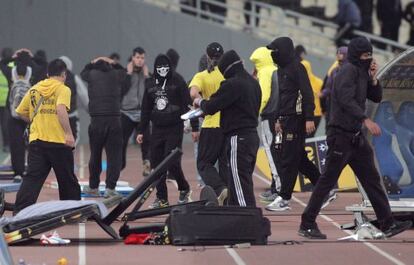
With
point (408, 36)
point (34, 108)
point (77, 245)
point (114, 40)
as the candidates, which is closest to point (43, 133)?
point (34, 108)

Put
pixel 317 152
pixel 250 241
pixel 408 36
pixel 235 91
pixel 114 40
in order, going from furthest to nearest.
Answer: pixel 408 36 → pixel 114 40 → pixel 317 152 → pixel 235 91 → pixel 250 241

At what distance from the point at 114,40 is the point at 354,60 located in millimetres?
16374

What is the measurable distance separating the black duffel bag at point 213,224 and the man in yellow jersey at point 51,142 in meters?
1.97

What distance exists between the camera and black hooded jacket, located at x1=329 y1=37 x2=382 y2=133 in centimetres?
1256

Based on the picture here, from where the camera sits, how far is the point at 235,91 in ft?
43.6

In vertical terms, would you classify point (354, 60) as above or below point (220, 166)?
above

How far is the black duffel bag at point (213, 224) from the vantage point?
12.2 metres

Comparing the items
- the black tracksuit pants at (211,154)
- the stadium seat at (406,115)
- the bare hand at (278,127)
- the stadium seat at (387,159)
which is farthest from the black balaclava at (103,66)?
the stadium seat at (406,115)

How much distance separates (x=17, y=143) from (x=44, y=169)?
18.3 feet

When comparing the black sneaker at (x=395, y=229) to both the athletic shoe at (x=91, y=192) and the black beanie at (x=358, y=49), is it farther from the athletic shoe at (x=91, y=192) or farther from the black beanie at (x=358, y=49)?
the athletic shoe at (x=91, y=192)

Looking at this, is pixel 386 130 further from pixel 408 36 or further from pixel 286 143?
pixel 408 36

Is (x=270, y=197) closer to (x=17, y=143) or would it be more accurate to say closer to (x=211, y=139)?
(x=211, y=139)

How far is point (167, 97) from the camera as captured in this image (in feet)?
51.9

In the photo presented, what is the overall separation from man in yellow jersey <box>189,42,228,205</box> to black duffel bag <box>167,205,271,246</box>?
2.18m
